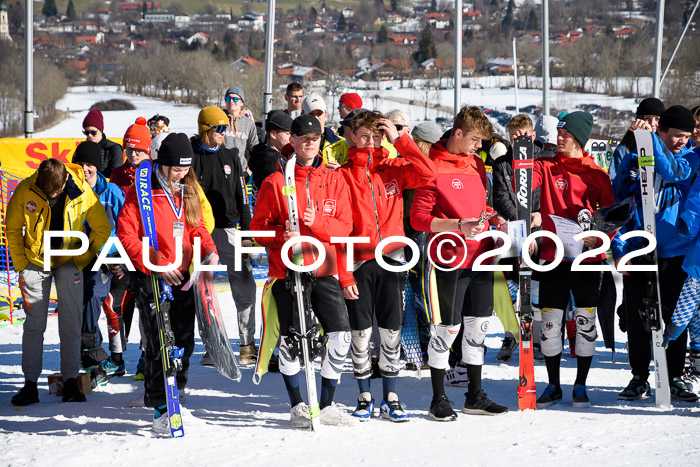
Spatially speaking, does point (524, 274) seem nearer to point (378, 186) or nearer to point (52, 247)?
point (378, 186)

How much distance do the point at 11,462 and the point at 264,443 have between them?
143cm

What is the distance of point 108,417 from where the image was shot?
5602mm

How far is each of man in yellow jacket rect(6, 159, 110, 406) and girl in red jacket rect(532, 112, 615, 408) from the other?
3.12 metres

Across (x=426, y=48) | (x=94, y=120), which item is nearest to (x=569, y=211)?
(x=94, y=120)

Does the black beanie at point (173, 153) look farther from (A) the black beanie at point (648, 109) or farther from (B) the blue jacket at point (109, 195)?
(A) the black beanie at point (648, 109)

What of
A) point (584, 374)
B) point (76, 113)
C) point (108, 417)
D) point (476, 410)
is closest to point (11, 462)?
point (108, 417)

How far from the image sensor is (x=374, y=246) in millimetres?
5418

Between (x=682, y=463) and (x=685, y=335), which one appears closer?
(x=682, y=463)

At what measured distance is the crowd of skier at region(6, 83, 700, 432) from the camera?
17.2ft

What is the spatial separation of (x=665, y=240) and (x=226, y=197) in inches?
134

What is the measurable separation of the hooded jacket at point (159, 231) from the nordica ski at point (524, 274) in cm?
207

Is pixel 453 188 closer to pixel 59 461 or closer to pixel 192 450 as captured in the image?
pixel 192 450

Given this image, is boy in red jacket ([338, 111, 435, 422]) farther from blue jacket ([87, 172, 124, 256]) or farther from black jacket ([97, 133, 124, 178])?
black jacket ([97, 133, 124, 178])

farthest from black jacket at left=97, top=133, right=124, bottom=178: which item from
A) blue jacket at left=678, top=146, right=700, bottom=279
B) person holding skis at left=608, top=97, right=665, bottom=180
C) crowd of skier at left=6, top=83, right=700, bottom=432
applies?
blue jacket at left=678, top=146, right=700, bottom=279
